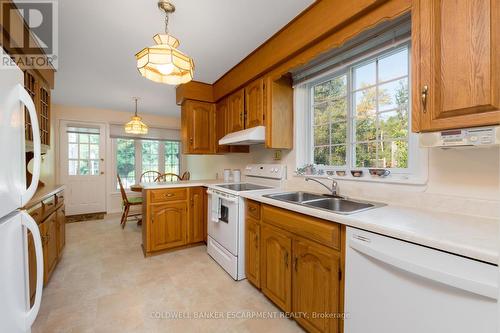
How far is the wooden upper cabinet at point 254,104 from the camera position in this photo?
2.31m

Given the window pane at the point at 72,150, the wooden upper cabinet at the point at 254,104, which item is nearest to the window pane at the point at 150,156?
the window pane at the point at 72,150

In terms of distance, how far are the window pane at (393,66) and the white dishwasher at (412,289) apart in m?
1.27

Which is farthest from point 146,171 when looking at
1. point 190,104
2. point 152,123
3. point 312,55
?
point 312,55

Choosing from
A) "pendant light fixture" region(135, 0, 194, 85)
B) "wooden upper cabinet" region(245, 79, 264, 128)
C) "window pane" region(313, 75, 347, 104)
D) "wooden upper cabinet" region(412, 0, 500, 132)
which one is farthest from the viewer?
"wooden upper cabinet" region(245, 79, 264, 128)

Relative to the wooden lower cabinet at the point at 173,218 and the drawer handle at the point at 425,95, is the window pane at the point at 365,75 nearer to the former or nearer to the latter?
the drawer handle at the point at 425,95

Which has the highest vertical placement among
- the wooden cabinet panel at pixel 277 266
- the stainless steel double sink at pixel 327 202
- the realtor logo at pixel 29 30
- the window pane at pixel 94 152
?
the realtor logo at pixel 29 30

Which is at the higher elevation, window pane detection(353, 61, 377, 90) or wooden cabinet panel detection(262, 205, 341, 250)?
window pane detection(353, 61, 377, 90)

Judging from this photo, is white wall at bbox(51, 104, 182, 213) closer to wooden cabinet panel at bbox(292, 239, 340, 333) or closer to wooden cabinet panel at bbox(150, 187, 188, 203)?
wooden cabinet panel at bbox(150, 187, 188, 203)

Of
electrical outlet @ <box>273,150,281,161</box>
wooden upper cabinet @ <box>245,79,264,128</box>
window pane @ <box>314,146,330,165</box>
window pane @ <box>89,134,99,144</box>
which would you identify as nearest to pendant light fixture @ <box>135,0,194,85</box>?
wooden upper cabinet @ <box>245,79,264,128</box>

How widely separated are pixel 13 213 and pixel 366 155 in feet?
7.09

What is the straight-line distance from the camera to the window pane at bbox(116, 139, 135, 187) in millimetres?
4938

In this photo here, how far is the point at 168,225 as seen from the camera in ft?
8.96

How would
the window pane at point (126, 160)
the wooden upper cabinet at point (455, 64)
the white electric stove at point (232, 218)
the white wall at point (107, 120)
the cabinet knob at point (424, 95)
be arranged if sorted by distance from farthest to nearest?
the window pane at point (126, 160)
the white wall at point (107, 120)
the white electric stove at point (232, 218)
the cabinet knob at point (424, 95)
the wooden upper cabinet at point (455, 64)

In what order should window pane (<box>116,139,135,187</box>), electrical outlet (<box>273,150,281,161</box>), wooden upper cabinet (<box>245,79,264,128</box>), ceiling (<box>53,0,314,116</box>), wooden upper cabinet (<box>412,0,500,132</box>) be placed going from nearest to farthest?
wooden upper cabinet (<box>412,0,500,132</box>) → ceiling (<box>53,0,314,116</box>) → wooden upper cabinet (<box>245,79,264,128</box>) → electrical outlet (<box>273,150,281,161</box>) → window pane (<box>116,139,135,187</box>)
